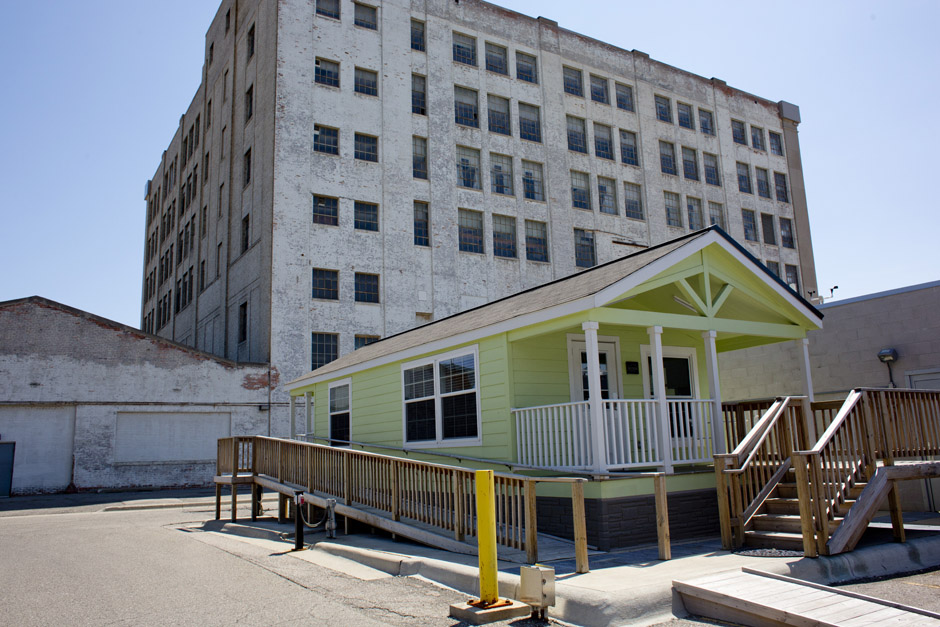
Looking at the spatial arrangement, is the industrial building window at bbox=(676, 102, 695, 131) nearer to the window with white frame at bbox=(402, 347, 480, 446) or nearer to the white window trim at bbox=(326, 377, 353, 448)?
the white window trim at bbox=(326, 377, 353, 448)

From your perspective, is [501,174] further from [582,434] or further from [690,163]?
[582,434]

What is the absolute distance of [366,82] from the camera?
32.7m

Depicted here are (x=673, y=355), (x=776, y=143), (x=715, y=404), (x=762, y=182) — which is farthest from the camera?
(x=776, y=143)

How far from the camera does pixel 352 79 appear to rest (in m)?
32.1

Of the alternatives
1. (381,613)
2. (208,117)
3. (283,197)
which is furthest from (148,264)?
(381,613)

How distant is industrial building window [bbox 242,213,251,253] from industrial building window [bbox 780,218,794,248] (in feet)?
106

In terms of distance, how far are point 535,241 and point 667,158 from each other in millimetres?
11623

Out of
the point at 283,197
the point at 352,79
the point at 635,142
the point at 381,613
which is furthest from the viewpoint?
the point at 635,142

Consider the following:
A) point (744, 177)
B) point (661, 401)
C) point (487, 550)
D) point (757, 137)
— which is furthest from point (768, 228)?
point (487, 550)

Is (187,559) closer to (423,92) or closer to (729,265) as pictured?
(729,265)

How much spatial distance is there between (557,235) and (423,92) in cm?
958

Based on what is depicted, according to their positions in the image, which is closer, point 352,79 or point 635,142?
point 352,79

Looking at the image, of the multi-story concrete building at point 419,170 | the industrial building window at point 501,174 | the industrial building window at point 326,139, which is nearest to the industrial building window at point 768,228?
the multi-story concrete building at point 419,170

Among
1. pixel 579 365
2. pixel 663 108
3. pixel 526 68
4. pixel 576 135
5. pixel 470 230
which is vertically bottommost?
pixel 579 365
